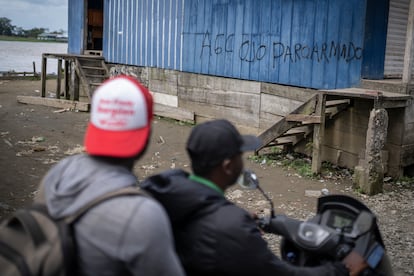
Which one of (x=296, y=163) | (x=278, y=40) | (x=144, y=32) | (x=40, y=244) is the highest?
(x=144, y=32)

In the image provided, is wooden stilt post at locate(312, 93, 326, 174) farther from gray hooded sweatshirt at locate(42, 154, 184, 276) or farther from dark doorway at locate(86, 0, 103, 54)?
dark doorway at locate(86, 0, 103, 54)

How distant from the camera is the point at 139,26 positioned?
14.4 m

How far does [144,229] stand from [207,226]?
1.43 ft

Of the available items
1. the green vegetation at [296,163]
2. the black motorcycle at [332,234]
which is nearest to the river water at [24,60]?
the green vegetation at [296,163]

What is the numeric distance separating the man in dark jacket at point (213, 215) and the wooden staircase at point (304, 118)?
6267 millimetres

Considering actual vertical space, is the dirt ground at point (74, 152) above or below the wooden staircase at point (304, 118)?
below

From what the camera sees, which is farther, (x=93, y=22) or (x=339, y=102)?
(x=93, y=22)

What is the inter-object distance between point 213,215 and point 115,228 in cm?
49

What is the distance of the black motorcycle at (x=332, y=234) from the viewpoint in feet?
7.54

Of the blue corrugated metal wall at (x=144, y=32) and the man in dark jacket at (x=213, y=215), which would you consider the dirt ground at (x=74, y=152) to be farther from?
the man in dark jacket at (x=213, y=215)

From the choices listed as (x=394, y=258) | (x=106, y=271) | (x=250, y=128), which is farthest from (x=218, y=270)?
(x=250, y=128)

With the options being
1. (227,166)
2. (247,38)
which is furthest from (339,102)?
(227,166)

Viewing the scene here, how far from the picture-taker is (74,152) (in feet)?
32.5

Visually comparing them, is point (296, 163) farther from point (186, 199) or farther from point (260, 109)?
point (186, 199)
